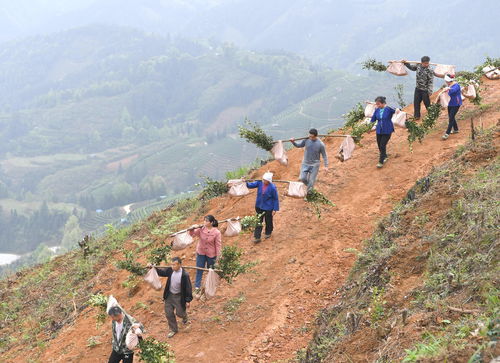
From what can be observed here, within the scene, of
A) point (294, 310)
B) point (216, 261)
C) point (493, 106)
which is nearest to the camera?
point (294, 310)

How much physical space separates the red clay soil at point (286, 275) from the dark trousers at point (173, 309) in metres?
0.19

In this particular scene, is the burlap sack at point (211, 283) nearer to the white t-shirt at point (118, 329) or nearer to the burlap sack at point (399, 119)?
the white t-shirt at point (118, 329)

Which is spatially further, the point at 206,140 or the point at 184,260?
the point at 206,140

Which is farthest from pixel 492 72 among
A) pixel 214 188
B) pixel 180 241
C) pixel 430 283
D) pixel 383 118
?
pixel 430 283

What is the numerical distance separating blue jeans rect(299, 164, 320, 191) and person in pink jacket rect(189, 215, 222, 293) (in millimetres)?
A: 2363

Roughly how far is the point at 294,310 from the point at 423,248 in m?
2.12

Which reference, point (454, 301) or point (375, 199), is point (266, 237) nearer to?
point (375, 199)

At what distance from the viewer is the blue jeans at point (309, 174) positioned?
31.4 ft

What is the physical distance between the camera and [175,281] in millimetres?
7137

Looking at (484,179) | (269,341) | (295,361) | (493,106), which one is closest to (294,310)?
(269,341)

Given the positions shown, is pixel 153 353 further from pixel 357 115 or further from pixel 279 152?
pixel 357 115

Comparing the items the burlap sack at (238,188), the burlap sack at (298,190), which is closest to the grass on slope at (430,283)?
the burlap sack at (298,190)

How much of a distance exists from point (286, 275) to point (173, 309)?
6.28 ft

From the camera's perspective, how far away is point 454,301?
4.63 metres
